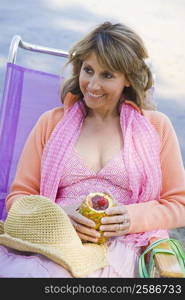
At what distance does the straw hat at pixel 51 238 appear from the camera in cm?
207

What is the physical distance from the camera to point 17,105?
311 centimetres

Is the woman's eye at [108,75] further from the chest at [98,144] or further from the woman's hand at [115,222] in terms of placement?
the woman's hand at [115,222]

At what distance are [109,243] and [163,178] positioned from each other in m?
0.42

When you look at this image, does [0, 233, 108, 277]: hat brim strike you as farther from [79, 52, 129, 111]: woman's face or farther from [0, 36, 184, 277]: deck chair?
[0, 36, 184, 277]: deck chair

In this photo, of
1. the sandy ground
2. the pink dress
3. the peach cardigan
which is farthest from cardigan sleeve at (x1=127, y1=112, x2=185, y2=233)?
the sandy ground

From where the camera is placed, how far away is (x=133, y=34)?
2.59 metres

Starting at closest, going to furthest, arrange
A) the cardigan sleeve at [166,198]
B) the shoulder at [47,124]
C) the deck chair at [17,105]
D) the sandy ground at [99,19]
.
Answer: the cardigan sleeve at [166,198] → the shoulder at [47,124] → the deck chair at [17,105] → the sandy ground at [99,19]

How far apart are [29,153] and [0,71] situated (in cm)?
403

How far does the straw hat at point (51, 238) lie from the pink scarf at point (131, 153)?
1.15 feet


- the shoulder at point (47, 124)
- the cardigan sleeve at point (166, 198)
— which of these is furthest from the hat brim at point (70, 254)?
the shoulder at point (47, 124)

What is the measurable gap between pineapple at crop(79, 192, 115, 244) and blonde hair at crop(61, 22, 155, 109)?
0.57 m

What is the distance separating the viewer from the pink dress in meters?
2.04

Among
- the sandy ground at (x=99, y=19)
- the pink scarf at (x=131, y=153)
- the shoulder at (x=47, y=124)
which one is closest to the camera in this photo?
→ the pink scarf at (x=131, y=153)

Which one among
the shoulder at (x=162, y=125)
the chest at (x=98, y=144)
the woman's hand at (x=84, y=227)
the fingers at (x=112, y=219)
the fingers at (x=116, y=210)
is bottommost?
the woman's hand at (x=84, y=227)
